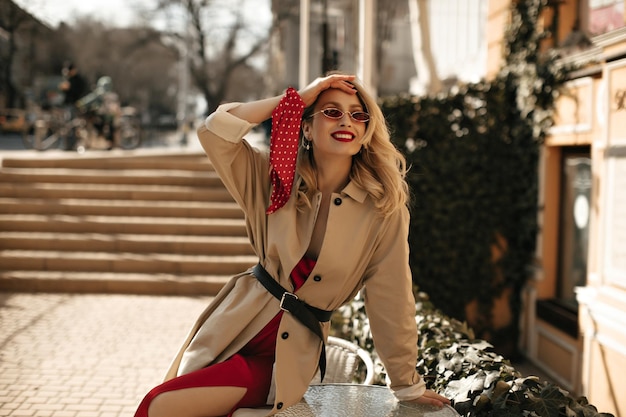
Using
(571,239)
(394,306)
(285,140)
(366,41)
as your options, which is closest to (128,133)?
(366,41)

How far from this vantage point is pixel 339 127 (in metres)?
2.46

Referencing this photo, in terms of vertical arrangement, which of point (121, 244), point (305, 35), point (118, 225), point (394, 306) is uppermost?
point (305, 35)

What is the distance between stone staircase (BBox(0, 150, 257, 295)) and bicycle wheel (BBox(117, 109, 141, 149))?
5.31m

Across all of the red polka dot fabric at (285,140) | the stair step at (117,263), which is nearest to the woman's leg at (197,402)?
the red polka dot fabric at (285,140)

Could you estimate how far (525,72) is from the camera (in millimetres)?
8750

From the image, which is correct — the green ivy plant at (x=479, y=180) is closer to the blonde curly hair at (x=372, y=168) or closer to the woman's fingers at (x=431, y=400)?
the blonde curly hair at (x=372, y=168)

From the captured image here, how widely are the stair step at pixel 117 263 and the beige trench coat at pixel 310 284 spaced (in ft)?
19.2

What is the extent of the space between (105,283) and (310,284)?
5997 mm

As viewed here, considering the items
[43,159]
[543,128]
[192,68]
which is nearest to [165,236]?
[43,159]

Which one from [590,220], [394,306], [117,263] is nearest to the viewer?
[394,306]

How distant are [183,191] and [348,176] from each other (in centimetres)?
769

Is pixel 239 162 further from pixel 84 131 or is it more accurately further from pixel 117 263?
pixel 84 131

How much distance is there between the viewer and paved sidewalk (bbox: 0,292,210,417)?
4324 mm

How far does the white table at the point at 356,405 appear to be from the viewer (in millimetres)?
2391
